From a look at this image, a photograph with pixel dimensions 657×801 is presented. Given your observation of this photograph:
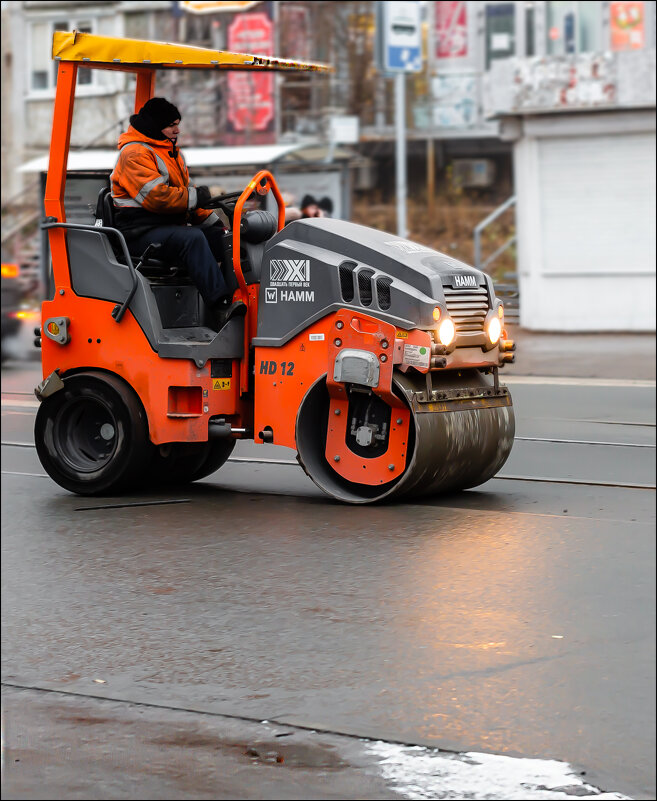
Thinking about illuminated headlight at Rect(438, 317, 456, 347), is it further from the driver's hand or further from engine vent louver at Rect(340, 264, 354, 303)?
the driver's hand

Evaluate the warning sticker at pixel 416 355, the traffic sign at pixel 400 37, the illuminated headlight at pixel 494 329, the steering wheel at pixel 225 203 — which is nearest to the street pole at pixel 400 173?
the traffic sign at pixel 400 37

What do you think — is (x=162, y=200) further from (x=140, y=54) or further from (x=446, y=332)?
(x=446, y=332)

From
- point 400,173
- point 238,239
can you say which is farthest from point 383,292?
point 400,173

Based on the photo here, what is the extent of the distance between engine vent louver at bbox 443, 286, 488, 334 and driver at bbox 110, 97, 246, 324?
4.11 feet

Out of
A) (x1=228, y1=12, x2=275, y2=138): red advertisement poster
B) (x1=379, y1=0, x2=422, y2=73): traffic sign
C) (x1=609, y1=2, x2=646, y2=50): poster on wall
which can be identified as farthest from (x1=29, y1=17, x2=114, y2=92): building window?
(x1=379, y1=0, x2=422, y2=73): traffic sign

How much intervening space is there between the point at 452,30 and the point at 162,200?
30864 mm

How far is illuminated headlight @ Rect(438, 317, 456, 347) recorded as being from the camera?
8.42m

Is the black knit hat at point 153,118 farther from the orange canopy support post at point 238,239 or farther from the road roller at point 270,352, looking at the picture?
the orange canopy support post at point 238,239

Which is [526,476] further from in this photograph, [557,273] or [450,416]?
[557,273]

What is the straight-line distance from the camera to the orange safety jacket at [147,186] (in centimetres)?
899

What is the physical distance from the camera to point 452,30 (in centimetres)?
3862

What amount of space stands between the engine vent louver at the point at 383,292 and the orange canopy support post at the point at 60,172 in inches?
77.3

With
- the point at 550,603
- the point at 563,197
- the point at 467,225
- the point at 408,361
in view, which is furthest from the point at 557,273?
the point at 550,603

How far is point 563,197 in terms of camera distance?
24.6 m
